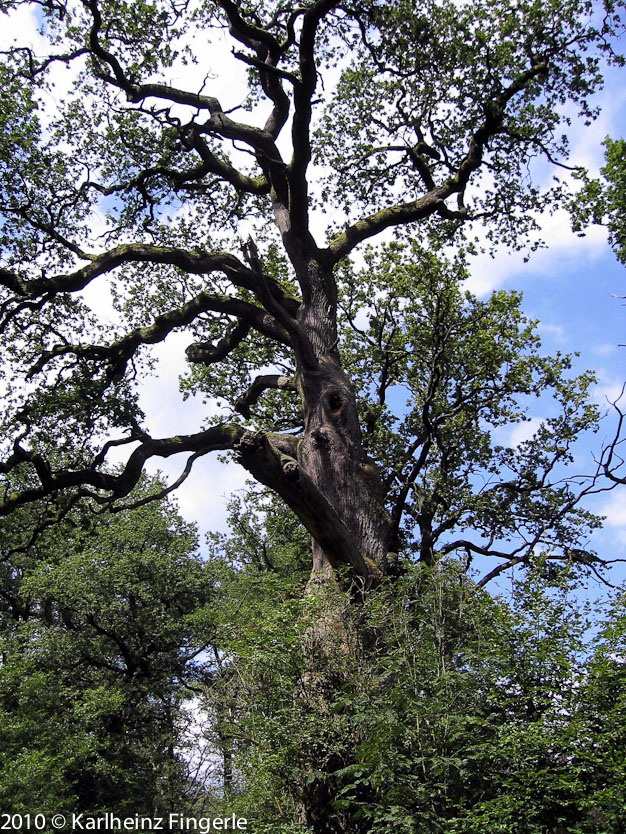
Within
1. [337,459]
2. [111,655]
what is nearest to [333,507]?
[337,459]

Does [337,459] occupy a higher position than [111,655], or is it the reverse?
[111,655]

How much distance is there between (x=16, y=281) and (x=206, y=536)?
19.5 metres

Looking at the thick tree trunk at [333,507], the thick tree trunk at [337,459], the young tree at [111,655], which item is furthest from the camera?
the young tree at [111,655]

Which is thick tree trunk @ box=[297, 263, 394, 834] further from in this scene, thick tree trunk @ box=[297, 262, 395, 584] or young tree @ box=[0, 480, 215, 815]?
young tree @ box=[0, 480, 215, 815]

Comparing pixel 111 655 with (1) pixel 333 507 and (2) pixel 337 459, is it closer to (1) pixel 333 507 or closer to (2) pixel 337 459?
(2) pixel 337 459

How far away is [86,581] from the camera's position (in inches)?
890

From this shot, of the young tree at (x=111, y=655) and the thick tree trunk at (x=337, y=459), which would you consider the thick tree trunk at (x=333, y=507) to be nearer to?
the thick tree trunk at (x=337, y=459)

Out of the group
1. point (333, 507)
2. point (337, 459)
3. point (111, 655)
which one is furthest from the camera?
point (111, 655)

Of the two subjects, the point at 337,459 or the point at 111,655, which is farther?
the point at 111,655

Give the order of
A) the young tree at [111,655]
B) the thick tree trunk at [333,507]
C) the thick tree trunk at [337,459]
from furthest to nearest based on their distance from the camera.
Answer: the young tree at [111,655] < the thick tree trunk at [337,459] < the thick tree trunk at [333,507]

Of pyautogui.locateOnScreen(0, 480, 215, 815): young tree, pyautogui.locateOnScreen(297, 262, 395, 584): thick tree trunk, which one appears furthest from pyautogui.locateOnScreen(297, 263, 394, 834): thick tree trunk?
pyautogui.locateOnScreen(0, 480, 215, 815): young tree

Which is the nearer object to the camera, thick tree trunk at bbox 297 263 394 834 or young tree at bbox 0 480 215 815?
thick tree trunk at bbox 297 263 394 834

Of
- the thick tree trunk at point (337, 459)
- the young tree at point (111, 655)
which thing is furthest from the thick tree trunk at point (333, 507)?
the young tree at point (111, 655)

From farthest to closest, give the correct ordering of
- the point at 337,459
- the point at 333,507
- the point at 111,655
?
the point at 111,655 < the point at 337,459 < the point at 333,507
